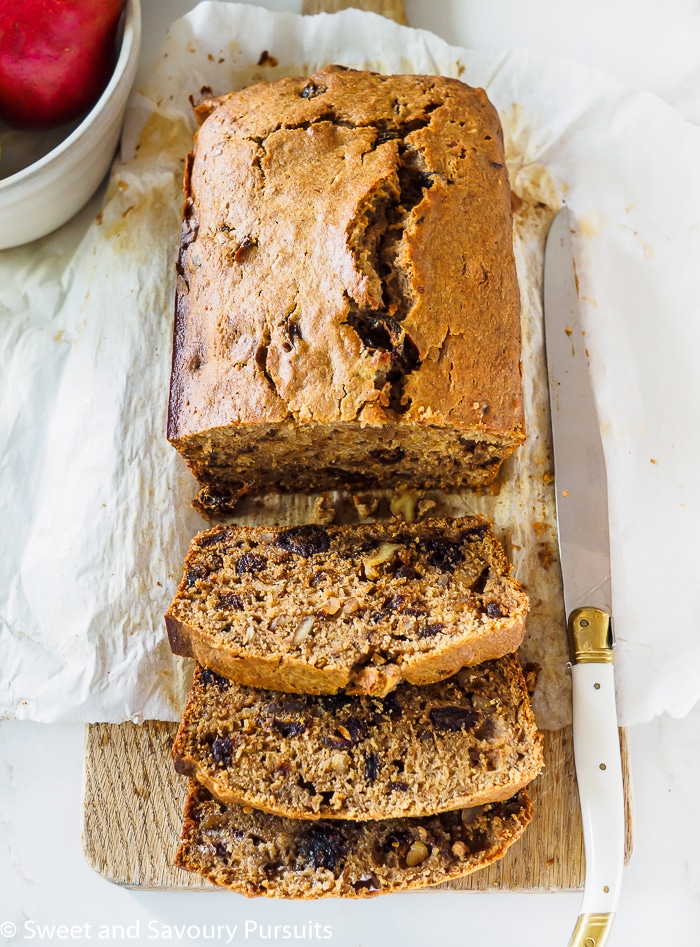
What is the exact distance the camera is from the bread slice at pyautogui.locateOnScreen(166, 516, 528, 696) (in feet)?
7.60

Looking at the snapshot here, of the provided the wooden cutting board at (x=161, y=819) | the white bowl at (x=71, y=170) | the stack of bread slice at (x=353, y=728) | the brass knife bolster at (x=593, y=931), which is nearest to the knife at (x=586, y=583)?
the brass knife bolster at (x=593, y=931)

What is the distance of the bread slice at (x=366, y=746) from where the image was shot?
2307 millimetres

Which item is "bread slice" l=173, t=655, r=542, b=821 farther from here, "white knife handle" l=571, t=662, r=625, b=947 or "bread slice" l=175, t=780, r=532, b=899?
"white knife handle" l=571, t=662, r=625, b=947

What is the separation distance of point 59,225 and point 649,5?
7.95ft

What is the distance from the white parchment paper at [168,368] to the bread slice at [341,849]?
407 mm

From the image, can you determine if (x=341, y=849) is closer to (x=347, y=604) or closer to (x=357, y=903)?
(x=357, y=903)

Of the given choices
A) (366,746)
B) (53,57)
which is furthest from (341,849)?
(53,57)

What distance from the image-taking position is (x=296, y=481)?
2.81 metres

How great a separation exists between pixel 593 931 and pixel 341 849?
76 cm

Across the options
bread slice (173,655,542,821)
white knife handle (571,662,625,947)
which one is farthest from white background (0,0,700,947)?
bread slice (173,655,542,821)

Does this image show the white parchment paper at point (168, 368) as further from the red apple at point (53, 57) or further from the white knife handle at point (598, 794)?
the red apple at point (53, 57)

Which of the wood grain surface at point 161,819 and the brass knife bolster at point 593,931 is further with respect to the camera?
the wood grain surface at point 161,819

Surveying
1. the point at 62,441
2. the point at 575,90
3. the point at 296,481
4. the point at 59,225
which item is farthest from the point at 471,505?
the point at 59,225

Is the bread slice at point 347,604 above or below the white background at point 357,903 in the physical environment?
above
